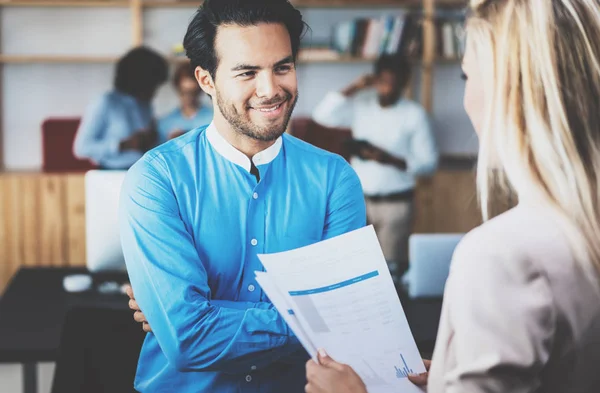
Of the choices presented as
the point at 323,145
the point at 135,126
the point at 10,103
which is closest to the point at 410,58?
the point at 323,145

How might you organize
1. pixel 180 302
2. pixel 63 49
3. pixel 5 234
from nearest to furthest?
1. pixel 180 302
2. pixel 5 234
3. pixel 63 49

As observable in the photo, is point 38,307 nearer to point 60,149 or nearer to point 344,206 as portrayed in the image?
point 344,206

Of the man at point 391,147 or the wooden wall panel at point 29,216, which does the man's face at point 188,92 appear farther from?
the wooden wall panel at point 29,216

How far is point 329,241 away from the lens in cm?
127

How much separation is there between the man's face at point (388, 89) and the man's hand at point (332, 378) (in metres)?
3.38

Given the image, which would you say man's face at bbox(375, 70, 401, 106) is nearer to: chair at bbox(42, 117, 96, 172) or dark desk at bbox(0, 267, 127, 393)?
chair at bbox(42, 117, 96, 172)

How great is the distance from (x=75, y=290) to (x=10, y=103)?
3.23m

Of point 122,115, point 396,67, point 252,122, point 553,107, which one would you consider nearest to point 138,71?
point 122,115

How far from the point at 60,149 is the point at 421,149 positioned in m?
2.39

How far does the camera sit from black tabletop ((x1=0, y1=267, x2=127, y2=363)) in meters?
2.11

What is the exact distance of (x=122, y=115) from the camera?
4.25m

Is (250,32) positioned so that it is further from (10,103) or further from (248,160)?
(10,103)

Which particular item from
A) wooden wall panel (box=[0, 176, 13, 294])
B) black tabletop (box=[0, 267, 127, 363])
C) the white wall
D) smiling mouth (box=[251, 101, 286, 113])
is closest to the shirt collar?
smiling mouth (box=[251, 101, 286, 113])

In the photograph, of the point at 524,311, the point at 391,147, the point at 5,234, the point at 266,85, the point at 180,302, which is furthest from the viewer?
the point at 5,234
